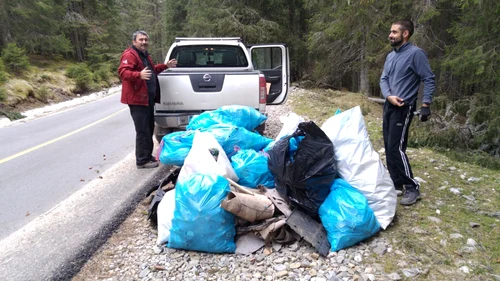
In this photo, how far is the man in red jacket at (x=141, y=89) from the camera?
4.68m

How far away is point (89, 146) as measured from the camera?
687 cm

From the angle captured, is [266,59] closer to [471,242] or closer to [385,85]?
[385,85]

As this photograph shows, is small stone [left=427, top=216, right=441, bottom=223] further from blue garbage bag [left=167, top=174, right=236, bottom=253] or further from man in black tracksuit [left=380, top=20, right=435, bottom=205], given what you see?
blue garbage bag [left=167, top=174, right=236, bottom=253]

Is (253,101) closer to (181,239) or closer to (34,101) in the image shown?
(181,239)

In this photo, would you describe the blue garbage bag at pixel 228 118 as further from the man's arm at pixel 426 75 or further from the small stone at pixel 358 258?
the small stone at pixel 358 258

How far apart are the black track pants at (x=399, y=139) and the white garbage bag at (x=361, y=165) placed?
45 centimetres

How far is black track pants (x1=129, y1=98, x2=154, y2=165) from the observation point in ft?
16.2

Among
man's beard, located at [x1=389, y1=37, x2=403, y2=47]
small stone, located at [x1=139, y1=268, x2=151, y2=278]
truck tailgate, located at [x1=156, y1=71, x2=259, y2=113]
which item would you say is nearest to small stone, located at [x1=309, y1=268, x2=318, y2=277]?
small stone, located at [x1=139, y1=268, x2=151, y2=278]

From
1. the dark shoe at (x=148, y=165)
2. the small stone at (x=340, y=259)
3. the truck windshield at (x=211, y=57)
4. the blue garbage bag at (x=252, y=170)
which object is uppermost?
the truck windshield at (x=211, y=57)

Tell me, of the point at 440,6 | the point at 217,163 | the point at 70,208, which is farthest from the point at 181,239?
the point at 440,6

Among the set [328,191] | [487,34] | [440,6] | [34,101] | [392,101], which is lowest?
[34,101]

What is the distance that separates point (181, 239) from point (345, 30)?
31.6 feet

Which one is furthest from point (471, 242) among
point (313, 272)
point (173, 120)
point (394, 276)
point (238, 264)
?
point (173, 120)

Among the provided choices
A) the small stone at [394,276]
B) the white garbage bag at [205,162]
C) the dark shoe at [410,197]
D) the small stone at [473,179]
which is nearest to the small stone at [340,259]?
the small stone at [394,276]
